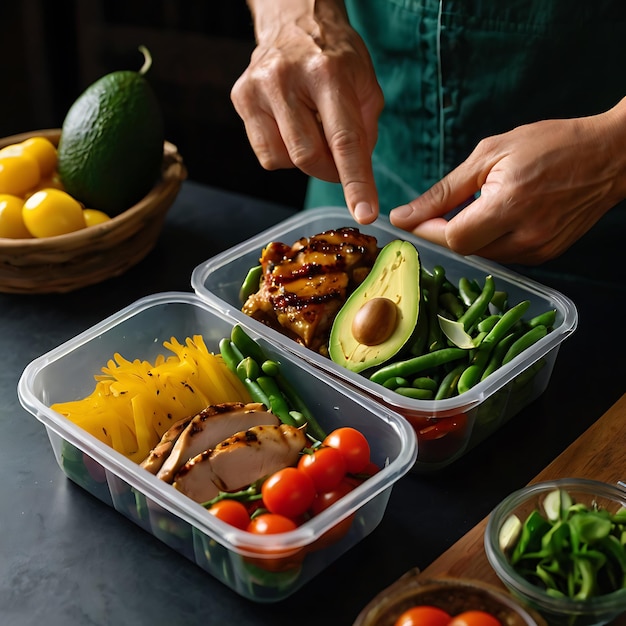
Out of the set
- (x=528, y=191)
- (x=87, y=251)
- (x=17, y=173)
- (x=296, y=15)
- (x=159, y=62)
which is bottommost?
(x=159, y=62)

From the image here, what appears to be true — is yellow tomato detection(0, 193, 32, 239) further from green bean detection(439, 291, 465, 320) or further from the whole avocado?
green bean detection(439, 291, 465, 320)

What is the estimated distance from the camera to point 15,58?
3.36m

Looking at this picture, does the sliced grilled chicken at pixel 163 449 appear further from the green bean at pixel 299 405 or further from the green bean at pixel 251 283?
the green bean at pixel 251 283

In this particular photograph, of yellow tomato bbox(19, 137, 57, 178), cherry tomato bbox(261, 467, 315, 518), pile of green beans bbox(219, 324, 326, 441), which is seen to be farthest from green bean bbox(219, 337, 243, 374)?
yellow tomato bbox(19, 137, 57, 178)

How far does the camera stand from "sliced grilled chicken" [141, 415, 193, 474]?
1257mm

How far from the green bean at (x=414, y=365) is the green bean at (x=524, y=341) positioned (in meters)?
0.09

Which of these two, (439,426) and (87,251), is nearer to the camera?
(439,426)

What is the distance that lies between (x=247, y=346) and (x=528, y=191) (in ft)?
1.70

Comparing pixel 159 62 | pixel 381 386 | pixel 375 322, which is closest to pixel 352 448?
pixel 381 386

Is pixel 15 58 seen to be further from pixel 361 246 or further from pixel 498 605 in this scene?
pixel 498 605

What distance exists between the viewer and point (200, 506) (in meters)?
1.14

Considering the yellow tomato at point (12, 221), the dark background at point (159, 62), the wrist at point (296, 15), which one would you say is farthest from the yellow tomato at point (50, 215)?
the dark background at point (159, 62)

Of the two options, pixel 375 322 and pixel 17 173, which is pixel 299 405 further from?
pixel 17 173

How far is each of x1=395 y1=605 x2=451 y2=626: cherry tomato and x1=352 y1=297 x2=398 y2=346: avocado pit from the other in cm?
52
